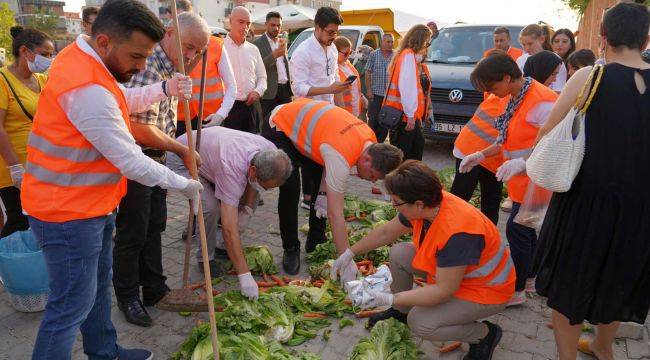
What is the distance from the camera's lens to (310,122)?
374cm

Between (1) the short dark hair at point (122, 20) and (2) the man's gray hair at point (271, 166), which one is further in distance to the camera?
(2) the man's gray hair at point (271, 166)

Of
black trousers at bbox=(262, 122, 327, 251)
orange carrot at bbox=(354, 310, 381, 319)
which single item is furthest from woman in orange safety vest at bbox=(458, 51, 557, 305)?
black trousers at bbox=(262, 122, 327, 251)

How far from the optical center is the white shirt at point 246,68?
18.9 feet

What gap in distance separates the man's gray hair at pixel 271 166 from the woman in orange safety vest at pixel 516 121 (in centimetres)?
154

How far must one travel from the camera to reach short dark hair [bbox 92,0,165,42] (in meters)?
2.01

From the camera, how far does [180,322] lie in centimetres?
342

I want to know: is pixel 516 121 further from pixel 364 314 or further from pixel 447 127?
pixel 447 127

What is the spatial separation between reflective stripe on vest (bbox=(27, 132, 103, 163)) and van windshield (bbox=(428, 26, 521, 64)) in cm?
771

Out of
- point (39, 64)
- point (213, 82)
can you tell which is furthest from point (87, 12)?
point (213, 82)

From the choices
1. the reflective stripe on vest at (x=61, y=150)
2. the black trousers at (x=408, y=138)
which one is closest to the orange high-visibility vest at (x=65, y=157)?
the reflective stripe on vest at (x=61, y=150)

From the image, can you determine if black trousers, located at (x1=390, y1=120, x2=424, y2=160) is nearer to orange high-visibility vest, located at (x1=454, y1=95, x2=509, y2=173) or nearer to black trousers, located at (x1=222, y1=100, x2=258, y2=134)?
orange high-visibility vest, located at (x1=454, y1=95, x2=509, y2=173)

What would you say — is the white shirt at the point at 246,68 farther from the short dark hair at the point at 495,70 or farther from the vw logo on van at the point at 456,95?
the vw logo on van at the point at 456,95

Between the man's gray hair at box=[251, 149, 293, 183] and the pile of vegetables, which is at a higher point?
the man's gray hair at box=[251, 149, 293, 183]

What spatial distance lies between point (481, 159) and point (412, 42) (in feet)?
7.23
